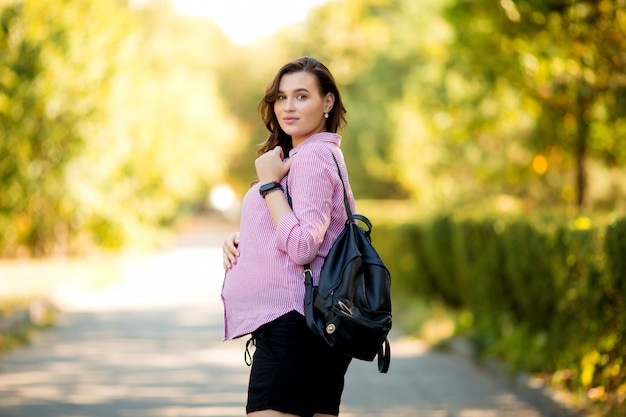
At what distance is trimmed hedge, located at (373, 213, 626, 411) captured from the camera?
6.94 meters

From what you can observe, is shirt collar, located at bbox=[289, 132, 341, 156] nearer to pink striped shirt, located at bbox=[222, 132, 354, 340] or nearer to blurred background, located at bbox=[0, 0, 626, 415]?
pink striped shirt, located at bbox=[222, 132, 354, 340]

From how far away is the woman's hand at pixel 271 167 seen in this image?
3.46 metres

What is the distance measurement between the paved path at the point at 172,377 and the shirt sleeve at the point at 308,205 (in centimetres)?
456

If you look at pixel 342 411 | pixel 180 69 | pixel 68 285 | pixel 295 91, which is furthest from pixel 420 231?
pixel 180 69

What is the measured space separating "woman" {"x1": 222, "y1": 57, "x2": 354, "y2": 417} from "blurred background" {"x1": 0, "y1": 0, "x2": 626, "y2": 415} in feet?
12.1

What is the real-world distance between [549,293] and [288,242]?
19.5 ft

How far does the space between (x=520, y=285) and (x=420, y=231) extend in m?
7.31

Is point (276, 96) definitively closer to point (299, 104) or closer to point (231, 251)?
point (299, 104)

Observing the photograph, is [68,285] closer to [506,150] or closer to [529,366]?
[506,150]

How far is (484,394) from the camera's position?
8.68 meters

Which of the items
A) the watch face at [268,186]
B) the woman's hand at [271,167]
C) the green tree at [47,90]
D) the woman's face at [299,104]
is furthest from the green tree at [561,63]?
the green tree at [47,90]

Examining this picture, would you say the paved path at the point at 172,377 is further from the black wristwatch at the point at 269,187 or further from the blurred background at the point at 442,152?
the black wristwatch at the point at 269,187

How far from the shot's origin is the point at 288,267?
3.37m

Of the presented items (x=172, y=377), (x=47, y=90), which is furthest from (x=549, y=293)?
(x=47, y=90)
